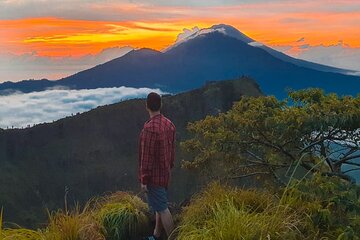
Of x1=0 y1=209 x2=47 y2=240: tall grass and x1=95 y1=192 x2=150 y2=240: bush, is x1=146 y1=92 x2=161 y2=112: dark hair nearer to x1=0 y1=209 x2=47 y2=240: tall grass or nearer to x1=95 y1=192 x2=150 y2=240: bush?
x1=95 y1=192 x2=150 y2=240: bush

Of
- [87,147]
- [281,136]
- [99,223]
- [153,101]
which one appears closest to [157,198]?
[99,223]

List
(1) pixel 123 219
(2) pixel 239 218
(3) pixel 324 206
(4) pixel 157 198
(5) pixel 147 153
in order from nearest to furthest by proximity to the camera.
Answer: (2) pixel 239 218 → (3) pixel 324 206 → (5) pixel 147 153 → (4) pixel 157 198 → (1) pixel 123 219

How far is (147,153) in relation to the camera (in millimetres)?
7430

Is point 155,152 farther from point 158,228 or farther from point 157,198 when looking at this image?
point 158,228

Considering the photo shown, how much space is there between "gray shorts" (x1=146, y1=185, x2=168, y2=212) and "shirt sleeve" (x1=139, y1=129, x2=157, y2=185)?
8.9 inches

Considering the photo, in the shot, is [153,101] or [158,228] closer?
[153,101]

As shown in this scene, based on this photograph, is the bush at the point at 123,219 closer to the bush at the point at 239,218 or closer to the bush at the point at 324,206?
the bush at the point at 239,218

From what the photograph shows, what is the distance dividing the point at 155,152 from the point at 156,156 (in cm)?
6

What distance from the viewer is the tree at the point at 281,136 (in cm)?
902

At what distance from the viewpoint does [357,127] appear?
8.94 metres

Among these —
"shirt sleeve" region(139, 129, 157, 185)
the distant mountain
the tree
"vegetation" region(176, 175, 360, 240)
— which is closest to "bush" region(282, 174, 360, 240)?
"vegetation" region(176, 175, 360, 240)

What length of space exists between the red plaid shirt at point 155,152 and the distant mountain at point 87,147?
85319 millimetres

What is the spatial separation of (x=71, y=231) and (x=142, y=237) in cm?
209

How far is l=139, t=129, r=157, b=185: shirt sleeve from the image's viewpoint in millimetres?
7410
